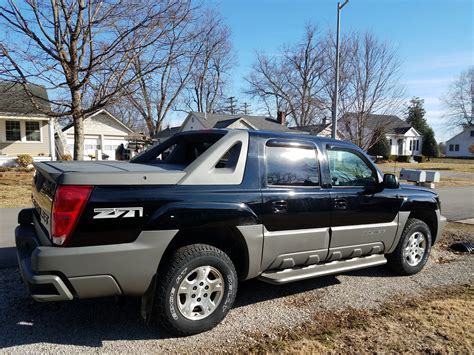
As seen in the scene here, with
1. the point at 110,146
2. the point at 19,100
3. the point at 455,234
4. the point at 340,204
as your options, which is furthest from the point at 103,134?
the point at 340,204

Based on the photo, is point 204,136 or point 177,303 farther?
point 204,136

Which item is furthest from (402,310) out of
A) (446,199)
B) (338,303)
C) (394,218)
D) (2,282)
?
(446,199)

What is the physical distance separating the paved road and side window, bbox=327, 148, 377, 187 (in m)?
4.37

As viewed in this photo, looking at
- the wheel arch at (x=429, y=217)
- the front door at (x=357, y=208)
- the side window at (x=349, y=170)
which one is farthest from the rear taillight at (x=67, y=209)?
the wheel arch at (x=429, y=217)

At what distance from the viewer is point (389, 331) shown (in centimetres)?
346

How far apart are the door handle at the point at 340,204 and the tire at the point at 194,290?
4.66 feet

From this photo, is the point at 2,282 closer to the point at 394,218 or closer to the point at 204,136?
the point at 204,136

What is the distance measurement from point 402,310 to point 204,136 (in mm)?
2885

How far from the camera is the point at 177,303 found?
3.20 meters

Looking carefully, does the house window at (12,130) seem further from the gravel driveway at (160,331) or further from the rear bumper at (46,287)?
the rear bumper at (46,287)

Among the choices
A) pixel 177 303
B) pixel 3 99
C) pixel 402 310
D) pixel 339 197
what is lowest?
pixel 402 310

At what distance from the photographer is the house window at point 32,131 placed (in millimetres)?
22156

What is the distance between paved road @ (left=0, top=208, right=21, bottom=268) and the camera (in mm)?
5121

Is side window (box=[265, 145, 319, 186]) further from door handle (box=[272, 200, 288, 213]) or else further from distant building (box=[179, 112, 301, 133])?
distant building (box=[179, 112, 301, 133])
